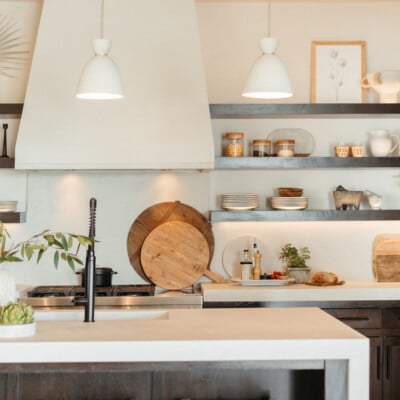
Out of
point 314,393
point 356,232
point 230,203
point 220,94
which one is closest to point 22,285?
point 230,203

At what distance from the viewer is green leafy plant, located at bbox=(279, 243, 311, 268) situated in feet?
19.4

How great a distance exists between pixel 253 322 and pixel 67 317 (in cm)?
93

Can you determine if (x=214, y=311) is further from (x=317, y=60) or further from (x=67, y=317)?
(x=317, y=60)

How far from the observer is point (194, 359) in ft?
10.5

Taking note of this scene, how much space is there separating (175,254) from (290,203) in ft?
3.07

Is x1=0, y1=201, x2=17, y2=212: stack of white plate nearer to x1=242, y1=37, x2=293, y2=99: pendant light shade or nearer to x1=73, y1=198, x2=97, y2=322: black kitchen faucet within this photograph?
x1=73, y1=198, x2=97, y2=322: black kitchen faucet

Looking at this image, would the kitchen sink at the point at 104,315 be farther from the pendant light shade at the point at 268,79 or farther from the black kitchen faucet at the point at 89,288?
the pendant light shade at the point at 268,79

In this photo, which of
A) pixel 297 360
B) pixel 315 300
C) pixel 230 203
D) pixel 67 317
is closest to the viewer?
pixel 297 360

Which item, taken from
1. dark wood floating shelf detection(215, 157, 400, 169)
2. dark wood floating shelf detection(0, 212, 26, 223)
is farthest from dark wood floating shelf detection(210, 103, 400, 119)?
dark wood floating shelf detection(0, 212, 26, 223)

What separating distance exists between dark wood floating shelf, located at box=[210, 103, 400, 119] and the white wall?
0.28m

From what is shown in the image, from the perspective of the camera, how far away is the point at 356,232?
6164 millimetres

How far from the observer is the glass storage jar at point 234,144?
19.3 feet

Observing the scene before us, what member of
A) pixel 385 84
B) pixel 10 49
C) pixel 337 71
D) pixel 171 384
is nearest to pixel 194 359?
pixel 171 384

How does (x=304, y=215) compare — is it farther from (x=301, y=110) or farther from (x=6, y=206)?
(x=6, y=206)
